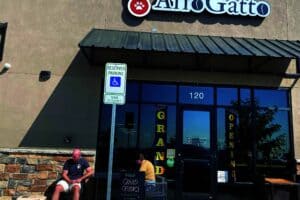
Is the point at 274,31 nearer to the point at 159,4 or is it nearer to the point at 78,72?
the point at 159,4

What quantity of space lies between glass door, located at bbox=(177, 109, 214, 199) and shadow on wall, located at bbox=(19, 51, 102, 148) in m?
2.55

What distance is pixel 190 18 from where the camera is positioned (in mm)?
12867

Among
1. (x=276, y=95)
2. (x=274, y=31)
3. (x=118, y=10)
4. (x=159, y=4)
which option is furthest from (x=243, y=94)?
(x=118, y=10)

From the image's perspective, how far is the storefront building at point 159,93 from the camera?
1165 centimetres

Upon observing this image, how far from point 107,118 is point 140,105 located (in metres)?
1.02

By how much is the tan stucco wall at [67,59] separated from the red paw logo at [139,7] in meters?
0.17

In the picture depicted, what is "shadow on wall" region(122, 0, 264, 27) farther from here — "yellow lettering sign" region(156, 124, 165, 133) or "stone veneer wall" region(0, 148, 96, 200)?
"stone veneer wall" region(0, 148, 96, 200)

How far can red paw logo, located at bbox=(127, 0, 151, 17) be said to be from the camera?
1268cm

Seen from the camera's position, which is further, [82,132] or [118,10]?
[118,10]

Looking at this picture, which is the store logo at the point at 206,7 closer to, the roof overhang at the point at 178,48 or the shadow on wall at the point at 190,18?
the shadow on wall at the point at 190,18

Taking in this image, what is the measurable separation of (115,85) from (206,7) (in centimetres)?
665

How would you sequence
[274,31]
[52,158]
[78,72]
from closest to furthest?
1. [52,158]
2. [78,72]
3. [274,31]

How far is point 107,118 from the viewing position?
1199 centimetres

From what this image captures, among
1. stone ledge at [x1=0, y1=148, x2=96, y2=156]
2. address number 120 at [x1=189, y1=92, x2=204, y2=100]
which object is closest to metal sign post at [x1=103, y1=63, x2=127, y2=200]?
stone ledge at [x1=0, y1=148, x2=96, y2=156]
